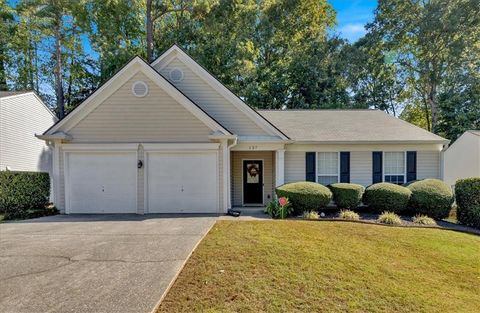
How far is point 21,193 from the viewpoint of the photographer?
11.0 meters

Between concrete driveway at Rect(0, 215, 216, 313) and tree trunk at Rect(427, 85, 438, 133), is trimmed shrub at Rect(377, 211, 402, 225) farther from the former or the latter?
tree trunk at Rect(427, 85, 438, 133)

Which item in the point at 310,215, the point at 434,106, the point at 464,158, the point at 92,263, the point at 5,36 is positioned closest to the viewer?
the point at 92,263

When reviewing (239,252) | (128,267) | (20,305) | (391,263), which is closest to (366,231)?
(391,263)

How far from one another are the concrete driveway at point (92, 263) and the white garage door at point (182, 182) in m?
1.69

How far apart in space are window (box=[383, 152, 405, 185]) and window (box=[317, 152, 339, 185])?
7.25 feet

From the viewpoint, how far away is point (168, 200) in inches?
433

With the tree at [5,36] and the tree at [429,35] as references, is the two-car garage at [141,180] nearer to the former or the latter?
the tree at [5,36]

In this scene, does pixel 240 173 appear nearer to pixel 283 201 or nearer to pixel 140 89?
pixel 283 201

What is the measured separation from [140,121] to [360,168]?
9640mm

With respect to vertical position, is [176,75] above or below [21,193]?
above

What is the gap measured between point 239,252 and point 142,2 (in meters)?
25.1

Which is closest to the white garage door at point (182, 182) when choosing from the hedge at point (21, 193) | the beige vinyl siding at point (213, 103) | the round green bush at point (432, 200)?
the beige vinyl siding at point (213, 103)

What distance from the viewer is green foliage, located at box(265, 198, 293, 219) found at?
1018cm

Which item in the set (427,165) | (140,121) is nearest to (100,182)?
(140,121)
